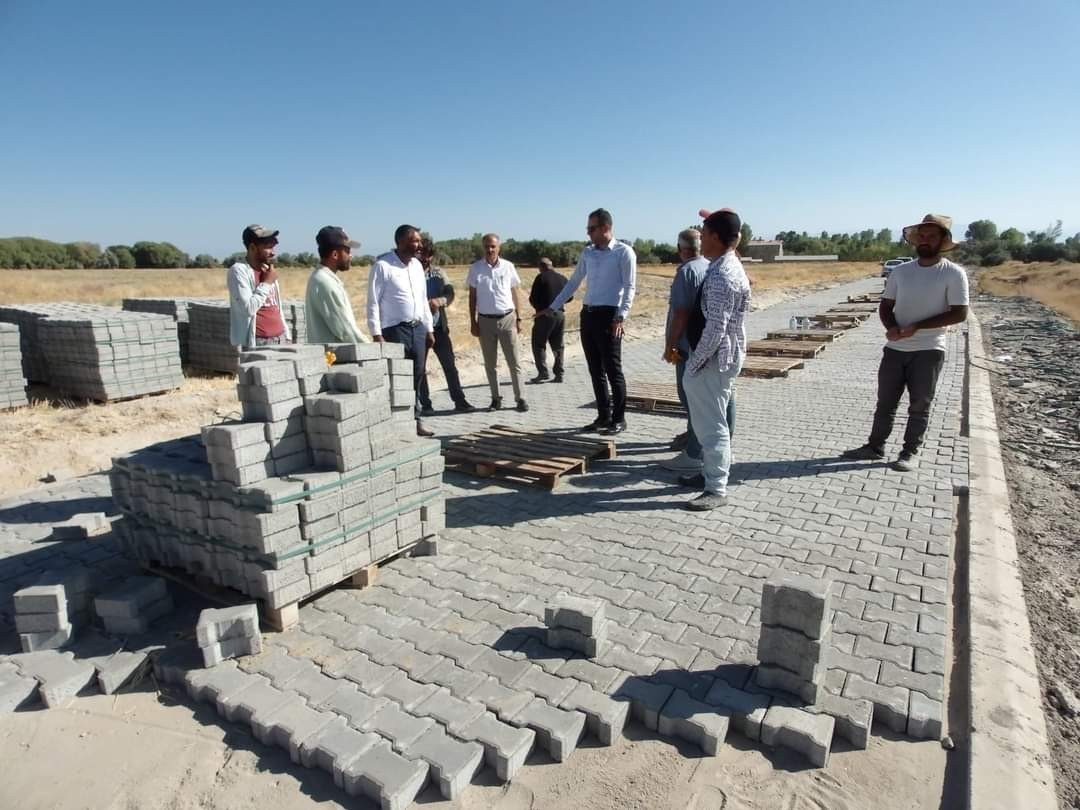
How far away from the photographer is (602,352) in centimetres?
681

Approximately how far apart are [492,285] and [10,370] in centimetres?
718

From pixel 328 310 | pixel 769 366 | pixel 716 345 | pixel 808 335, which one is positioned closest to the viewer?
pixel 716 345

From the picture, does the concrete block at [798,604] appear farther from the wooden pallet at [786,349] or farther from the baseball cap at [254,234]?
the wooden pallet at [786,349]

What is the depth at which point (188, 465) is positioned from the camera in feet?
12.7

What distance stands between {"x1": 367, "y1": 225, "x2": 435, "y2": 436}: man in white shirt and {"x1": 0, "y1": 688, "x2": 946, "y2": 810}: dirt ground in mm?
4196

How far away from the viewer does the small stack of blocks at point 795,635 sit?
2.87m

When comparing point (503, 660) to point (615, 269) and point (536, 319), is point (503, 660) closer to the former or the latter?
point (615, 269)

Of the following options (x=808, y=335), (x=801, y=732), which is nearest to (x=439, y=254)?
(x=808, y=335)

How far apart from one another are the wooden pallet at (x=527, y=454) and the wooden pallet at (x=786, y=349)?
25.3 ft

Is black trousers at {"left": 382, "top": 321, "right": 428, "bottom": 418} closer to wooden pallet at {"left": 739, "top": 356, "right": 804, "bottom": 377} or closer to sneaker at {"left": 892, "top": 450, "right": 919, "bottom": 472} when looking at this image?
sneaker at {"left": 892, "top": 450, "right": 919, "bottom": 472}

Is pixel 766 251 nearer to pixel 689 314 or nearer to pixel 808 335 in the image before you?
pixel 808 335

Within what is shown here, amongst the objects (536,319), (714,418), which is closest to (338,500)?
(714,418)

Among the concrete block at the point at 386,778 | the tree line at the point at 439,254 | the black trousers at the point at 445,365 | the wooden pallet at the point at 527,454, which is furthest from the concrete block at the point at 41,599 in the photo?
the tree line at the point at 439,254

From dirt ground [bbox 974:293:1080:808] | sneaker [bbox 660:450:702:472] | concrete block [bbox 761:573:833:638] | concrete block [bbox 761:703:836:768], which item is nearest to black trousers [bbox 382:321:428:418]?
sneaker [bbox 660:450:702:472]
